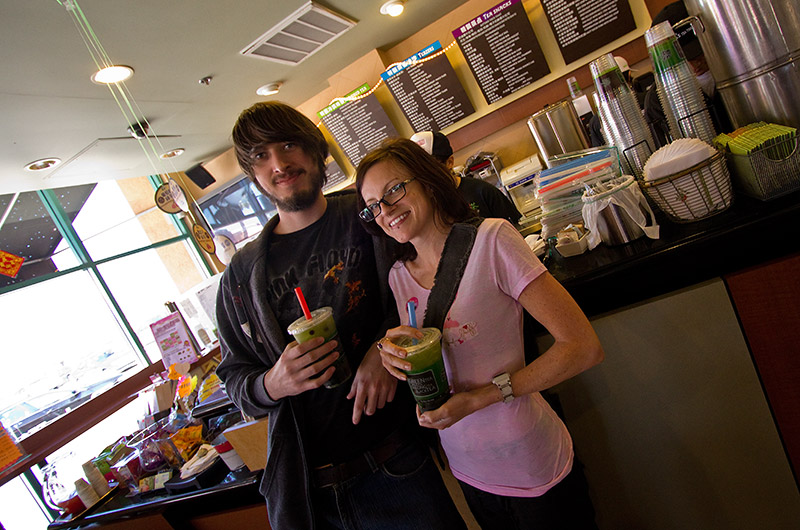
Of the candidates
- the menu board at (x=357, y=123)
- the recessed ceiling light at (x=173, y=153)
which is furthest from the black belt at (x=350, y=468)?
the recessed ceiling light at (x=173, y=153)

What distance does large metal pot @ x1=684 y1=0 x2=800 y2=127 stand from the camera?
4.17 ft

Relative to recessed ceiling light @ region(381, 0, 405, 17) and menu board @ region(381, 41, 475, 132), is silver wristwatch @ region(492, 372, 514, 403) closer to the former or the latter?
recessed ceiling light @ region(381, 0, 405, 17)

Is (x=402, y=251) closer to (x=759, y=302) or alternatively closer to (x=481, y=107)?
(x=759, y=302)

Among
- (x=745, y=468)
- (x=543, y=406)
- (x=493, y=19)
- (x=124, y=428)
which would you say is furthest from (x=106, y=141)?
(x=745, y=468)

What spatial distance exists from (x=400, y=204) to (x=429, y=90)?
327cm

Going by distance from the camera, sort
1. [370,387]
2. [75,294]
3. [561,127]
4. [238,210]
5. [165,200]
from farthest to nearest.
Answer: [238,210]
[75,294]
[165,200]
[561,127]
[370,387]

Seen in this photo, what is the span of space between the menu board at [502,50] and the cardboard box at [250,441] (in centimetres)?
345

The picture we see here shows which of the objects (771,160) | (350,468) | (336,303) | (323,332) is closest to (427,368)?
(323,332)

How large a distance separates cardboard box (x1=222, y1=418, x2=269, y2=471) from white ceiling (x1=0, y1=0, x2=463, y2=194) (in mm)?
2050

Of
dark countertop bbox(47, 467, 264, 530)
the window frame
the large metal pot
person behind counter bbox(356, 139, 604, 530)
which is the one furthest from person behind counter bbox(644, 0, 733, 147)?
the window frame

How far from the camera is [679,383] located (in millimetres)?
1386

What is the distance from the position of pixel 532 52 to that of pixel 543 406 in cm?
344

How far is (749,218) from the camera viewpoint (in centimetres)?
121

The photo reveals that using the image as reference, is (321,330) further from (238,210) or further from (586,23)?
(238,210)
